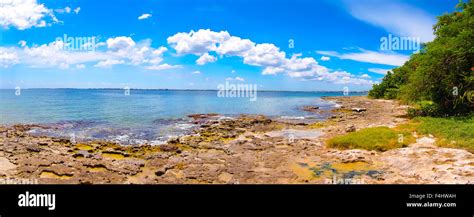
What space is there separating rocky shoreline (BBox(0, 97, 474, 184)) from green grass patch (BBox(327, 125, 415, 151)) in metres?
0.74

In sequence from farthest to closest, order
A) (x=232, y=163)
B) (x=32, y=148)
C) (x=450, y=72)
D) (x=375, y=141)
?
(x=450, y=72), (x=32, y=148), (x=375, y=141), (x=232, y=163)

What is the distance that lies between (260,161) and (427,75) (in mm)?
21482

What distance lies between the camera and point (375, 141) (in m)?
18.9

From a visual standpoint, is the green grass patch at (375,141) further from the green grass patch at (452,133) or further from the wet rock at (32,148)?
the wet rock at (32,148)

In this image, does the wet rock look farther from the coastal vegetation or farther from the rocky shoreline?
the coastal vegetation

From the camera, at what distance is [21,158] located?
1734 cm

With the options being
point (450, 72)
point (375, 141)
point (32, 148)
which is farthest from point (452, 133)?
point (32, 148)

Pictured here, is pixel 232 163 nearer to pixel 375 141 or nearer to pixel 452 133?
pixel 375 141

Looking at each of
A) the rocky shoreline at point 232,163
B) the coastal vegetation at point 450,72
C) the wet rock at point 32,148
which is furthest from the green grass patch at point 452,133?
the wet rock at point 32,148

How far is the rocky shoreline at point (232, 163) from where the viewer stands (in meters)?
13.5

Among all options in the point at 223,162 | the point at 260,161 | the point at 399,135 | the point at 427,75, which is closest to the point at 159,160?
the point at 223,162

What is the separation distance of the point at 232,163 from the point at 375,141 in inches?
364
